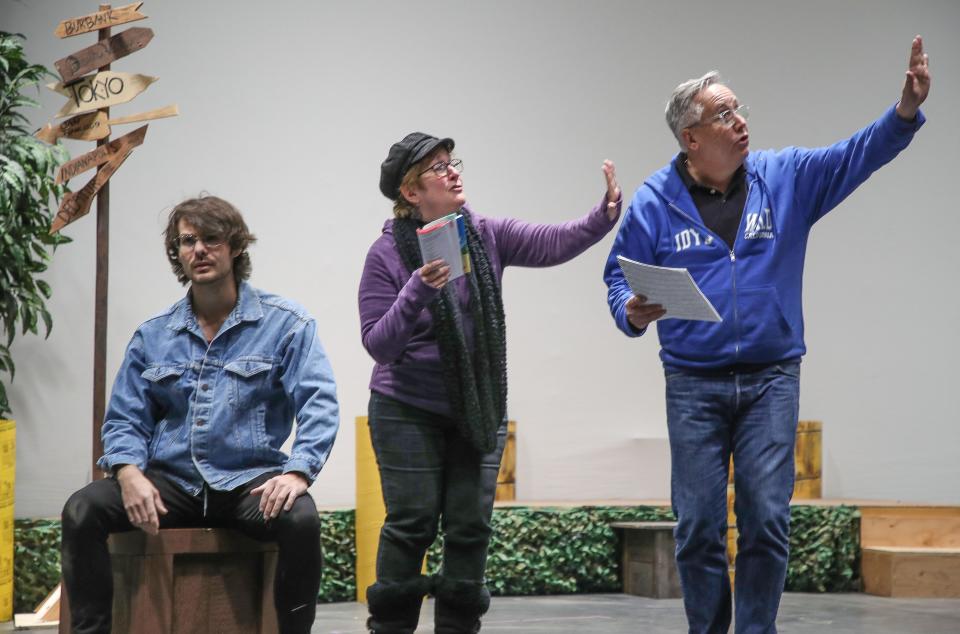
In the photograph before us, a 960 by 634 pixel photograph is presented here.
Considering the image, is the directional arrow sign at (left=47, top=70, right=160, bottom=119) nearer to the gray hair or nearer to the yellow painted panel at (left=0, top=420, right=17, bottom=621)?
the yellow painted panel at (left=0, top=420, right=17, bottom=621)

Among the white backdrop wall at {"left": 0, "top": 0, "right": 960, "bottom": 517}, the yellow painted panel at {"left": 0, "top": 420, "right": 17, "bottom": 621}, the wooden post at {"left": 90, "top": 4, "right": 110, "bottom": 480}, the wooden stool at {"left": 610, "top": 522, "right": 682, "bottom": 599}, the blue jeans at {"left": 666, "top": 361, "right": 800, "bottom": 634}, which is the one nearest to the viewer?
the blue jeans at {"left": 666, "top": 361, "right": 800, "bottom": 634}

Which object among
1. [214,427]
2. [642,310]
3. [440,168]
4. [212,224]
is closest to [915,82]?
[642,310]

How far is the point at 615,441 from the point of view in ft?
17.5

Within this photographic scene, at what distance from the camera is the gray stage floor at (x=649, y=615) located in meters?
4.00

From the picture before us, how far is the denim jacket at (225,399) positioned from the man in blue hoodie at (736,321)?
2.40 ft

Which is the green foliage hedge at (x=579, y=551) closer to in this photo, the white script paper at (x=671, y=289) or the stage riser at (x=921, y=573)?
the stage riser at (x=921, y=573)

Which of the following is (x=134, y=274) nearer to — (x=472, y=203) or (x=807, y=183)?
(x=472, y=203)

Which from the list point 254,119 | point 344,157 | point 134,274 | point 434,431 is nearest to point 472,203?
point 344,157

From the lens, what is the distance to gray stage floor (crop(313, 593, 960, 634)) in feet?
13.1

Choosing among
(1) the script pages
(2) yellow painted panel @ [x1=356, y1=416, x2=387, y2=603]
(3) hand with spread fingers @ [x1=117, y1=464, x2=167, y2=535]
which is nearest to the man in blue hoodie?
(1) the script pages

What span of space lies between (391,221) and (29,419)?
2414mm

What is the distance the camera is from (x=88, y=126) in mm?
3424

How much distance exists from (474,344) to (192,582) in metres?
0.83

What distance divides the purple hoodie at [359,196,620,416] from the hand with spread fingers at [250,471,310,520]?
0.37 m
